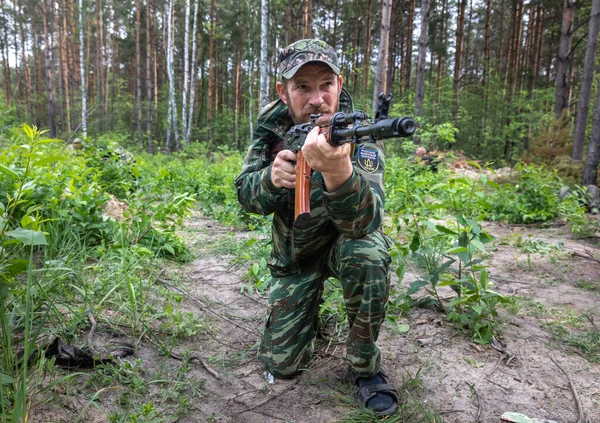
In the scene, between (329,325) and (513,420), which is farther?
(329,325)

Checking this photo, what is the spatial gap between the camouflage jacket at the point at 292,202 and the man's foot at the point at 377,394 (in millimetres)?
723

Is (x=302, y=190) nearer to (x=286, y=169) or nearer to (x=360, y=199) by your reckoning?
(x=286, y=169)

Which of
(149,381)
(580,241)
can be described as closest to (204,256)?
(149,381)

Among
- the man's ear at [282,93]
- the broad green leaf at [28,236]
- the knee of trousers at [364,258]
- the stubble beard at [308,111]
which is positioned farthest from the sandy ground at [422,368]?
the man's ear at [282,93]

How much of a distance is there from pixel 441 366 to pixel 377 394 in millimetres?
521

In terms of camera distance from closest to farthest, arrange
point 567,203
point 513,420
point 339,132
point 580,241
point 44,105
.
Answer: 1. point 339,132
2. point 513,420
3. point 580,241
4. point 567,203
5. point 44,105

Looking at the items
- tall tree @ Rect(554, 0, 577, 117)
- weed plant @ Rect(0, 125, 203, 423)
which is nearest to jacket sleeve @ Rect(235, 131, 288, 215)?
weed plant @ Rect(0, 125, 203, 423)

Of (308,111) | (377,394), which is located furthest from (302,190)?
(377,394)

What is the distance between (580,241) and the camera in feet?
14.7

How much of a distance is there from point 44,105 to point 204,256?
1223 inches

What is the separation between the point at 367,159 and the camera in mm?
1957

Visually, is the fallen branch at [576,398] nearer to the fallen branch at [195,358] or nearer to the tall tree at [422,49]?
the fallen branch at [195,358]

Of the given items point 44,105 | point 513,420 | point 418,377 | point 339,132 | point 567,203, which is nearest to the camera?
point 339,132

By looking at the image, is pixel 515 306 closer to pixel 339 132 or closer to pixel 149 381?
pixel 339 132
